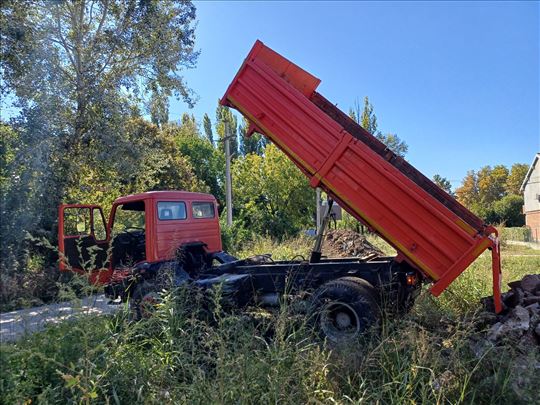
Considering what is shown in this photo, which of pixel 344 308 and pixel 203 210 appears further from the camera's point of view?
pixel 203 210

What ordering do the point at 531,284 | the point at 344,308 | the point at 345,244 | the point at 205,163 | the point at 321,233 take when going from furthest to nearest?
the point at 205,163
the point at 345,244
the point at 321,233
the point at 531,284
the point at 344,308

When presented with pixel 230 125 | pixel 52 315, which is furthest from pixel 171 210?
pixel 230 125

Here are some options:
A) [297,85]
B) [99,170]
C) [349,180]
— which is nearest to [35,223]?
[99,170]

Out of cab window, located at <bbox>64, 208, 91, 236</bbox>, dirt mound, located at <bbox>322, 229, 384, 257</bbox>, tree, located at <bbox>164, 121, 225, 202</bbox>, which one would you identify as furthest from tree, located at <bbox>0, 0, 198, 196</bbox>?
tree, located at <bbox>164, 121, 225, 202</bbox>

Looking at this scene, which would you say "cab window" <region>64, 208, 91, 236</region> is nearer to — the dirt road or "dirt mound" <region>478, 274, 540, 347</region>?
the dirt road

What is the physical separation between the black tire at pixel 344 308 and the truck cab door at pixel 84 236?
158 inches

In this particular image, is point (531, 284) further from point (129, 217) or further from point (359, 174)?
point (129, 217)

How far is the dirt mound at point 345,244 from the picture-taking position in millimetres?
15906

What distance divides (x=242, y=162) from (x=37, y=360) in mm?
28513

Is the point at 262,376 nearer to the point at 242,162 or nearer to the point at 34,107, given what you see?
the point at 34,107

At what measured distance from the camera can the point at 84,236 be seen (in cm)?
779

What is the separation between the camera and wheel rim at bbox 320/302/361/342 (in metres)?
5.38

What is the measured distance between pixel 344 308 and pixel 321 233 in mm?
1650

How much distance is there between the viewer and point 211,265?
7832mm
